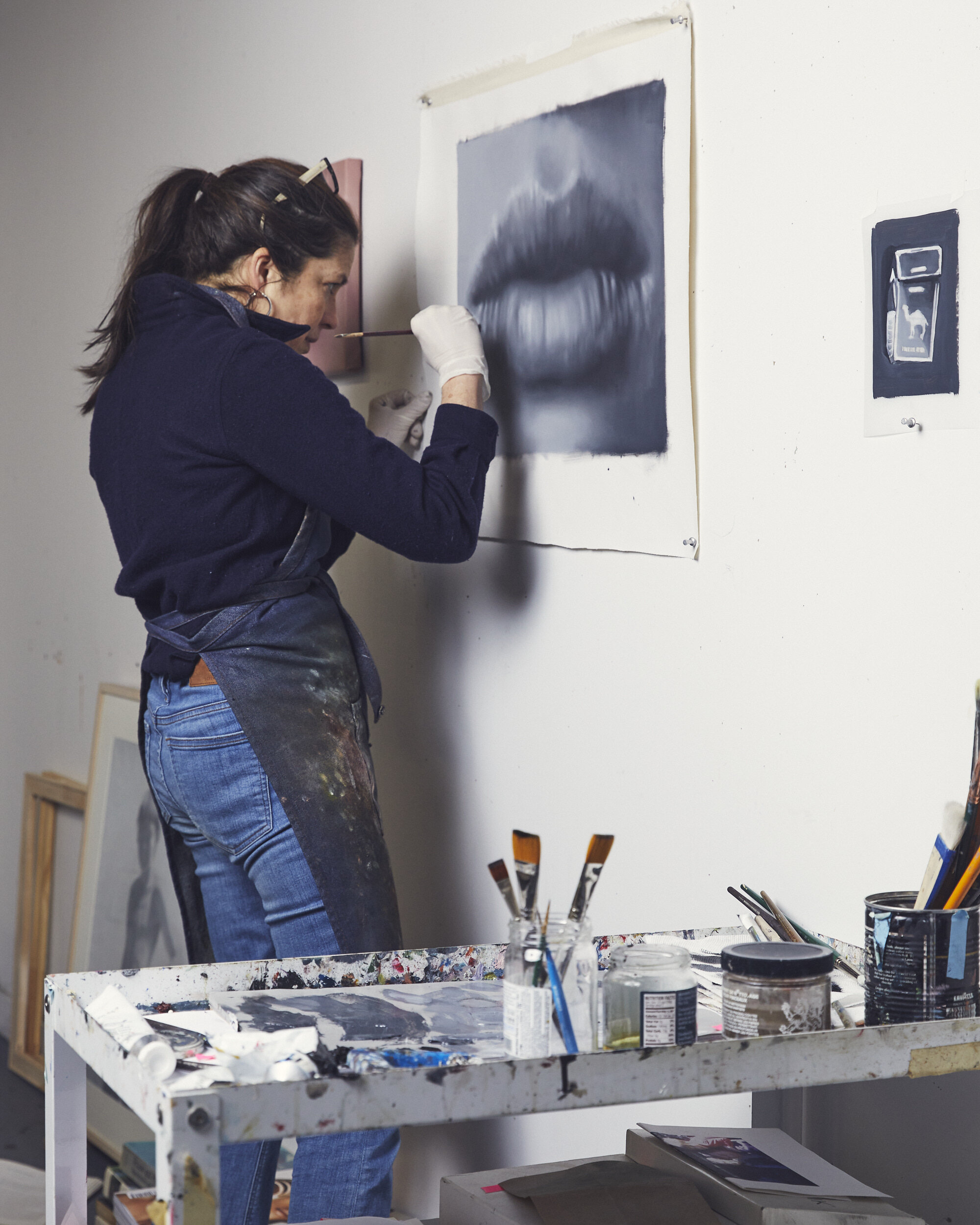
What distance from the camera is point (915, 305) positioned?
1.32 meters

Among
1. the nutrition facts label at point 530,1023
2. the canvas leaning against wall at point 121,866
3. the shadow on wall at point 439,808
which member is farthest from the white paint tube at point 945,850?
the canvas leaning against wall at point 121,866

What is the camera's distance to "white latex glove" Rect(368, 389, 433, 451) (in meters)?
2.02

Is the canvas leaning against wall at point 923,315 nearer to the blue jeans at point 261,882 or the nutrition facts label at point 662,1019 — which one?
the nutrition facts label at point 662,1019

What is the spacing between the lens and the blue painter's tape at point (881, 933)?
1056mm

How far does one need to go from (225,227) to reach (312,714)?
658 mm

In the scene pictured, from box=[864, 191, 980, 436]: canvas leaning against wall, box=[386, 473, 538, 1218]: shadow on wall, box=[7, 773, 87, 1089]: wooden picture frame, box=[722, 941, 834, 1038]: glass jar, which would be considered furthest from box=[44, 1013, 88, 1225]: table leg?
box=[7, 773, 87, 1089]: wooden picture frame

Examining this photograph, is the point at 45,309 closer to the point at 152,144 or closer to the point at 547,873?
the point at 152,144

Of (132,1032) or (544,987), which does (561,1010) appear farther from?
(132,1032)

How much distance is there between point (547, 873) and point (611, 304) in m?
0.78

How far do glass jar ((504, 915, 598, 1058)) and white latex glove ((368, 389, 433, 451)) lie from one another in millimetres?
1141

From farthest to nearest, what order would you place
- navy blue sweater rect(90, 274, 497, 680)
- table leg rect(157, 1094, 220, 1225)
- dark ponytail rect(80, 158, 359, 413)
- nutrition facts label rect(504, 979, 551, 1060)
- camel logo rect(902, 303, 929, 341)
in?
dark ponytail rect(80, 158, 359, 413) → navy blue sweater rect(90, 274, 497, 680) → camel logo rect(902, 303, 929, 341) → nutrition facts label rect(504, 979, 551, 1060) → table leg rect(157, 1094, 220, 1225)

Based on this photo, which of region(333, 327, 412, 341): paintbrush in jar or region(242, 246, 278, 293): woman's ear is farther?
region(333, 327, 412, 341): paintbrush in jar

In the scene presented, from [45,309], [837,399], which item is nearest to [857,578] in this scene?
[837,399]

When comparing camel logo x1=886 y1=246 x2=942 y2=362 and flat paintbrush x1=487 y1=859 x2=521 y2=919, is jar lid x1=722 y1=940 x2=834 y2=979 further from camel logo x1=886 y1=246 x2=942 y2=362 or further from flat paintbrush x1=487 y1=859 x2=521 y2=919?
camel logo x1=886 y1=246 x2=942 y2=362
